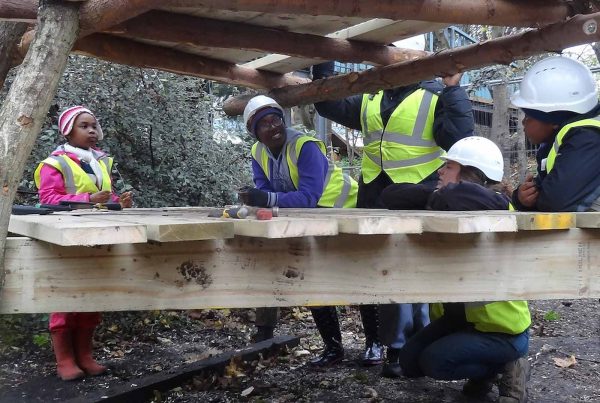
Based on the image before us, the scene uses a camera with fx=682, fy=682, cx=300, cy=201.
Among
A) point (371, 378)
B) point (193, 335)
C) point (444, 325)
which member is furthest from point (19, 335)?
point (444, 325)

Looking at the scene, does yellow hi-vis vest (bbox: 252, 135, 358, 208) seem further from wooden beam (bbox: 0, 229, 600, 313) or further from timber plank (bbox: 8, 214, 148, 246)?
timber plank (bbox: 8, 214, 148, 246)

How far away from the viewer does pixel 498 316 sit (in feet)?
10.9

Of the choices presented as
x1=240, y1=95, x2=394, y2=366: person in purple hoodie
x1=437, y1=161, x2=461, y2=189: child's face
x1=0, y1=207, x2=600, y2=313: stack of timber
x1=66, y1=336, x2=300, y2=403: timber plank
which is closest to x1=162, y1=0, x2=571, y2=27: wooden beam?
x1=437, y1=161, x2=461, y2=189: child's face

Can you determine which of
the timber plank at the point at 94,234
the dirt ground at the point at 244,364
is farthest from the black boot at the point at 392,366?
the timber plank at the point at 94,234

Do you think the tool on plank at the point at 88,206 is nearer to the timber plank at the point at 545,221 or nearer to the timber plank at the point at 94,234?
the timber plank at the point at 94,234

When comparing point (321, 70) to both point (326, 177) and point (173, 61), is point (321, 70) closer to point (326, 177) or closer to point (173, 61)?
point (326, 177)

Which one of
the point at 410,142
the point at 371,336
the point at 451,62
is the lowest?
the point at 371,336

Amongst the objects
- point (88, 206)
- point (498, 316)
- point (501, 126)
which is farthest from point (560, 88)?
point (501, 126)

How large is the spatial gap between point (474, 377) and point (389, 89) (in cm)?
208

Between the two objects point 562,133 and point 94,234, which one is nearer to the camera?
point 94,234

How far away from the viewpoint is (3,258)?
86.4 inches

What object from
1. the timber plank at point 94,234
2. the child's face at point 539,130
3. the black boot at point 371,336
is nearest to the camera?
the timber plank at point 94,234

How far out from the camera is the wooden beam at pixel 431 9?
289cm

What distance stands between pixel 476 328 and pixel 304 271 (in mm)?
1403
